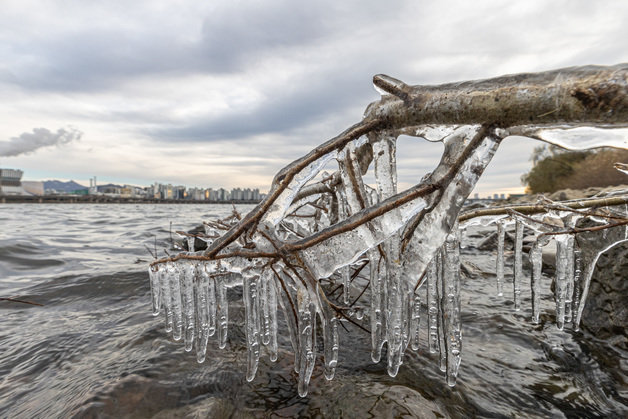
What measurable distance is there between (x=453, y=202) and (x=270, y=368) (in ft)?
7.01

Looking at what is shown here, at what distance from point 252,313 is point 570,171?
153 ft

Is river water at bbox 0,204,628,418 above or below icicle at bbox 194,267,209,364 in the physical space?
below

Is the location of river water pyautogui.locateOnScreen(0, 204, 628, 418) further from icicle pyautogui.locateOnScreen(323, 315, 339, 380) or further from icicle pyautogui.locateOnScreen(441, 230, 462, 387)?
icicle pyautogui.locateOnScreen(441, 230, 462, 387)

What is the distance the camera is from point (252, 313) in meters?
2.11

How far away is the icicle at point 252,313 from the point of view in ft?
6.64

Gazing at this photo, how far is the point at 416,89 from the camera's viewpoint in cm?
154

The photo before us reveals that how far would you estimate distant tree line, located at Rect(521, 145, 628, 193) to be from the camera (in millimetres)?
30344

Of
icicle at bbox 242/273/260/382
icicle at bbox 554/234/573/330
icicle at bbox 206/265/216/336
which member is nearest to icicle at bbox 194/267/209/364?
icicle at bbox 206/265/216/336

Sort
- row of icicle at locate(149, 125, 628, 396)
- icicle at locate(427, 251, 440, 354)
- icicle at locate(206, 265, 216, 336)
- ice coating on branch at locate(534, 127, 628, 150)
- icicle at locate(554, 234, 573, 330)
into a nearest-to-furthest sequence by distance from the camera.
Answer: ice coating on branch at locate(534, 127, 628, 150), row of icicle at locate(149, 125, 628, 396), icicle at locate(206, 265, 216, 336), icicle at locate(427, 251, 440, 354), icicle at locate(554, 234, 573, 330)

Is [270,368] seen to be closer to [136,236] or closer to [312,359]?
[312,359]

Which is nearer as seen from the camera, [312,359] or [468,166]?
[468,166]

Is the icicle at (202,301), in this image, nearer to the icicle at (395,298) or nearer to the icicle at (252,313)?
the icicle at (252,313)

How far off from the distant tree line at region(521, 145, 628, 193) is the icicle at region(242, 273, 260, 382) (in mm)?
34483

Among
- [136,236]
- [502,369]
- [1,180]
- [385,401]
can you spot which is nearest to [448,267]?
[385,401]
